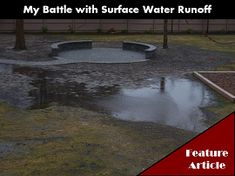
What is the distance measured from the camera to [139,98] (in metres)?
17.8

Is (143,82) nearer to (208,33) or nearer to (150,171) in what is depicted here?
(150,171)

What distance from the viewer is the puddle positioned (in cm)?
1524

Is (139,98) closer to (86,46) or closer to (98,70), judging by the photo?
(98,70)

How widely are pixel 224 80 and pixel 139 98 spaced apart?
5286mm

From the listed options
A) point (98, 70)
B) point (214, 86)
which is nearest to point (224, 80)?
point (214, 86)

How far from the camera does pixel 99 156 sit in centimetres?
1097

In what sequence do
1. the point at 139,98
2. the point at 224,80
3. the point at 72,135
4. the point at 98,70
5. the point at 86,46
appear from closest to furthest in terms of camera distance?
the point at 72,135 < the point at 139,98 < the point at 224,80 < the point at 98,70 < the point at 86,46

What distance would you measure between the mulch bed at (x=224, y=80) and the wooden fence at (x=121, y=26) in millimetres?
17771

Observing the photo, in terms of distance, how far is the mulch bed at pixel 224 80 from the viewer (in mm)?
19133

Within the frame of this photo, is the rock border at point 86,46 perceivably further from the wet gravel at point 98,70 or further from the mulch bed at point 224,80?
the mulch bed at point 224,80

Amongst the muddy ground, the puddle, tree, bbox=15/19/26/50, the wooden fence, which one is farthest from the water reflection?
the wooden fence

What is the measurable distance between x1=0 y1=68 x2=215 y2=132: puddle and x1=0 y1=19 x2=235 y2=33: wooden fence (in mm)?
18737

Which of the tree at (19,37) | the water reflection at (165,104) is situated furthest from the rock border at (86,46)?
the water reflection at (165,104)

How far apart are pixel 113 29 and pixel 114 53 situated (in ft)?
38.3
